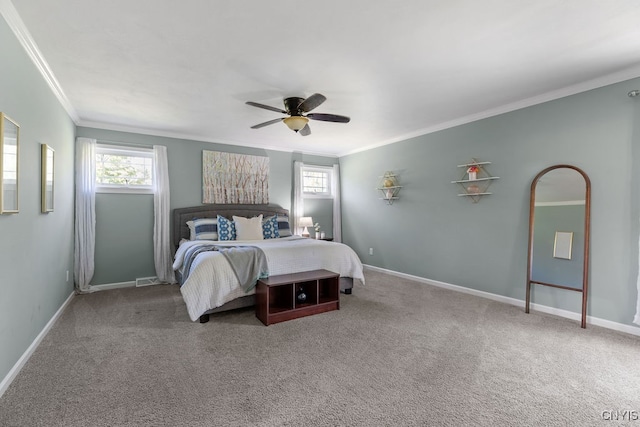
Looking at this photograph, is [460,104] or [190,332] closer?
[190,332]

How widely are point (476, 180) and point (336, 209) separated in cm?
302

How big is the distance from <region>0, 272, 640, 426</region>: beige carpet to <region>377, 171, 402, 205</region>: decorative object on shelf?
2374 mm

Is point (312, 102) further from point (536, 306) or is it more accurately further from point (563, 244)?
point (536, 306)

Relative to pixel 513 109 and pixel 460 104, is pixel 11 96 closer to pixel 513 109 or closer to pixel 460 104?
pixel 460 104

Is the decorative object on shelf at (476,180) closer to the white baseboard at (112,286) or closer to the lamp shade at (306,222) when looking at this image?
the lamp shade at (306,222)

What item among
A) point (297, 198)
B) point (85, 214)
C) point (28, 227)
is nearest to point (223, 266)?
point (28, 227)

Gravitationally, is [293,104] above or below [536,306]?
above

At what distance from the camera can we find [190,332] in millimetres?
2975

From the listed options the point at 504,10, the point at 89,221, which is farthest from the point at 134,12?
the point at 89,221

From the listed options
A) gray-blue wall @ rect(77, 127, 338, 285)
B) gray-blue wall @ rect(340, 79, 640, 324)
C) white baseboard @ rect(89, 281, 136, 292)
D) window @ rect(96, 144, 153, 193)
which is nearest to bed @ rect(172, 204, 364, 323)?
gray-blue wall @ rect(77, 127, 338, 285)

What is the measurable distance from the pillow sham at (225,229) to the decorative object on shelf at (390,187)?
8.80 ft

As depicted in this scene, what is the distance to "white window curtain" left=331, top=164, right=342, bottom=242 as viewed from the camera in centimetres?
660

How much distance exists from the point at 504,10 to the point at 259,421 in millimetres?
2967

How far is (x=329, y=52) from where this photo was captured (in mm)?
2564
